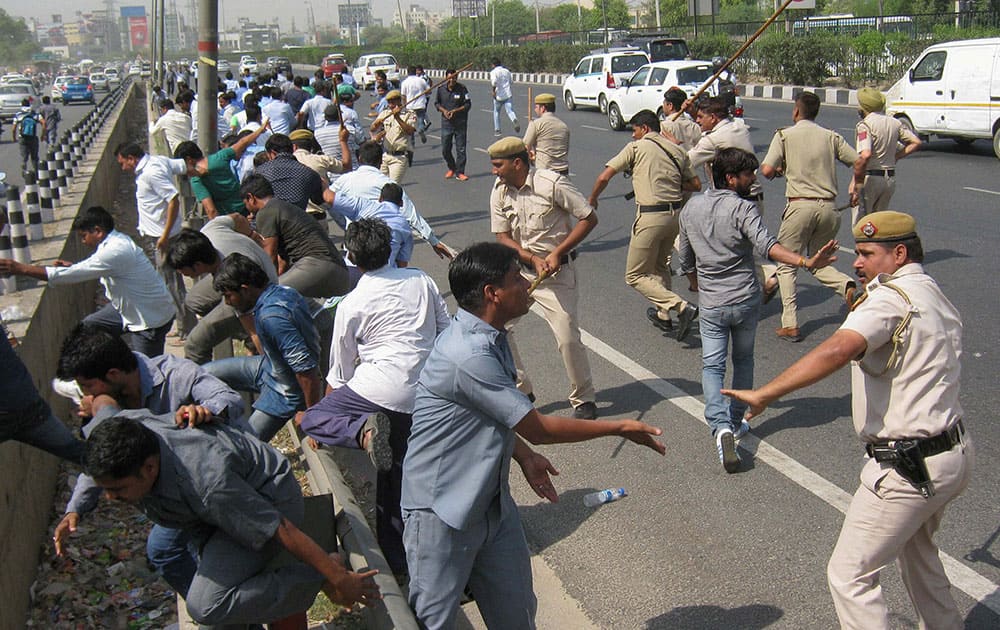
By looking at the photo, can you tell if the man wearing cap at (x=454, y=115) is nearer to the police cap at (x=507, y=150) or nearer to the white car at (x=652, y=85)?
the white car at (x=652, y=85)

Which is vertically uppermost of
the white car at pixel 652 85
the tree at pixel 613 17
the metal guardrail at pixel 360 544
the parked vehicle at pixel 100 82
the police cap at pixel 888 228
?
the tree at pixel 613 17

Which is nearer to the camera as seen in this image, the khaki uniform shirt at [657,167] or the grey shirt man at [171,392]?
the grey shirt man at [171,392]

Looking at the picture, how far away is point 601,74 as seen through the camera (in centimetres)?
2716

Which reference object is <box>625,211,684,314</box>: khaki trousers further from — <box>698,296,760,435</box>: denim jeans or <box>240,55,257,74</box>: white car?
<box>240,55,257,74</box>: white car

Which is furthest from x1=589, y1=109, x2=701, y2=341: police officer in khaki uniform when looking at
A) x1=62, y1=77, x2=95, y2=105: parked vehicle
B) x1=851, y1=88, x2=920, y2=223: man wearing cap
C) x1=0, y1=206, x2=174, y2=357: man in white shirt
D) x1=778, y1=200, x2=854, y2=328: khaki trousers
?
x1=62, y1=77, x2=95, y2=105: parked vehicle

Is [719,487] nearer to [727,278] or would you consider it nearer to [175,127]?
[727,278]

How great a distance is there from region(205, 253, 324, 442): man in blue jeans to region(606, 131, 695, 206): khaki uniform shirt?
370 cm

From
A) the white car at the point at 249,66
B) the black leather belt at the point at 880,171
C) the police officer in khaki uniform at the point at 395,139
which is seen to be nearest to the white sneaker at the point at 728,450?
the black leather belt at the point at 880,171

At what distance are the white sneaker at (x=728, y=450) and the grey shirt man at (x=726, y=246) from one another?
77 centimetres

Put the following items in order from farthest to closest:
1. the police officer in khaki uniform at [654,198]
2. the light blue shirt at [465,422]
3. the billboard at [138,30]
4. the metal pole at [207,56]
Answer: the billboard at [138,30] < the police officer in khaki uniform at [654,198] < the metal pole at [207,56] < the light blue shirt at [465,422]

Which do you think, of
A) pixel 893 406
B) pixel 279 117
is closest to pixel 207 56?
pixel 893 406

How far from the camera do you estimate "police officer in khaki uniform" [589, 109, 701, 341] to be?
309 inches

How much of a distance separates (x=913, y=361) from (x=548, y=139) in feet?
23.7

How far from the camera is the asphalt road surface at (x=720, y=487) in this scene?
4312 millimetres
